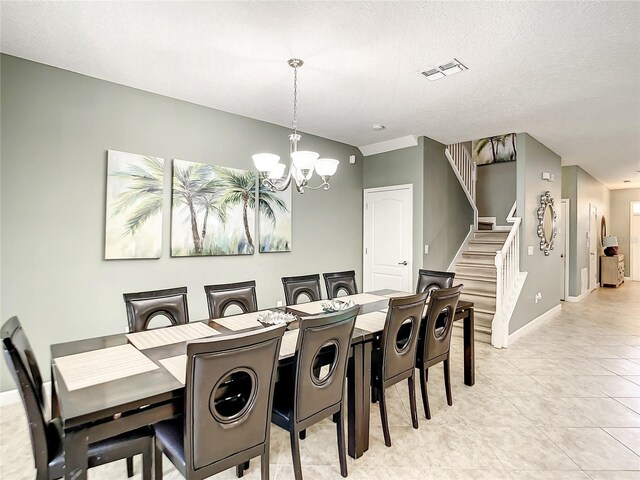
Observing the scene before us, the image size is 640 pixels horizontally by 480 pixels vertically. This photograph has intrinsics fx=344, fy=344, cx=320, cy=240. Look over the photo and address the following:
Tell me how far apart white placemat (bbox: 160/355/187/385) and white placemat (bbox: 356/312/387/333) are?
3.78 ft

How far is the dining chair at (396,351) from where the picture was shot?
2.25 metres

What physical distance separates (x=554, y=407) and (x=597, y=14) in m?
2.88

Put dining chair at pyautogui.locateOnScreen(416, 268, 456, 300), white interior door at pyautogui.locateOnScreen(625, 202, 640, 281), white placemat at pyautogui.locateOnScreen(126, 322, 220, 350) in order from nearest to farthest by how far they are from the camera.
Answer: white placemat at pyautogui.locateOnScreen(126, 322, 220, 350) → dining chair at pyautogui.locateOnScreen(416, 268, 456, 300) → white interior door at pyautogui.locateOnScreen(625, 202, 640, 281)

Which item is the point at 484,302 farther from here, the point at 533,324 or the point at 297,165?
the point at 297,165

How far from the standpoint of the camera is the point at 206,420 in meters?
1.42

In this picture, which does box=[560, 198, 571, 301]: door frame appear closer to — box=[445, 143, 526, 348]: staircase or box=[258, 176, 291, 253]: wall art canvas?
box=[445, 143, 526, 348]: staircase

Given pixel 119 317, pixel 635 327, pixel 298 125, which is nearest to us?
pixel 119 317

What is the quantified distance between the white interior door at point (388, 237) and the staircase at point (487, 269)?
103 cm

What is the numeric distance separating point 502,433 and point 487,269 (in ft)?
11.2

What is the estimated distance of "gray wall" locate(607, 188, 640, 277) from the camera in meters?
9.88

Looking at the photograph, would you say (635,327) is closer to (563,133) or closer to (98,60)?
(563,133)

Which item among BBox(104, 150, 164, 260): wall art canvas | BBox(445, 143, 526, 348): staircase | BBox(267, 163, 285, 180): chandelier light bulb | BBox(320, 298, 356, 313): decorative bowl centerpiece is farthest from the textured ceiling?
BBox(320, 298, 356, 313): decorative bowl centerpiece

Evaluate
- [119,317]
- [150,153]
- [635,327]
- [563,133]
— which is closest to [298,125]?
[150,153]

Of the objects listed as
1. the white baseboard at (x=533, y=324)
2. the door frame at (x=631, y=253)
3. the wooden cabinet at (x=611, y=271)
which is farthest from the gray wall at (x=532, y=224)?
the door frame at (x=631, y=253)
